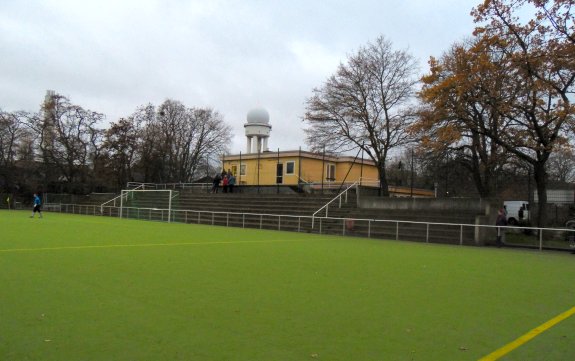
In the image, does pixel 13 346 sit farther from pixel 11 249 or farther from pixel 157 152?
pixel 157 152

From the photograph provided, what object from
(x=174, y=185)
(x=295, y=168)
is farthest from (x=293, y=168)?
(x=174, y=185)

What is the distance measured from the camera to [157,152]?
48.5 m

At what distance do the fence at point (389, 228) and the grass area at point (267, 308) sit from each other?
6.10 metres

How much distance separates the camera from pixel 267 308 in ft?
19.7

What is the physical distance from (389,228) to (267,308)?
50.8 feet

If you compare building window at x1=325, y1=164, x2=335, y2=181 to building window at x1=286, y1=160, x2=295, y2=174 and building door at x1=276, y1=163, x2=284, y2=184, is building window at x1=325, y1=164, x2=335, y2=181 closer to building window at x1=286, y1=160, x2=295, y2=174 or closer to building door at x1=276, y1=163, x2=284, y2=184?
building window at x1=286, y1=160, x2=295, y2=174

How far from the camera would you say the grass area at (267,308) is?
440 cm

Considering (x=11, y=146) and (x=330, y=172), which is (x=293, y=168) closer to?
(x=330, y=172)

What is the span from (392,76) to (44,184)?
120 feet

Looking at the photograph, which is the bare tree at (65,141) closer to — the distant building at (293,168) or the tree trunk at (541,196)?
the distant building at (293,168)

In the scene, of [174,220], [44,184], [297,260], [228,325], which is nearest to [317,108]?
[174,220]

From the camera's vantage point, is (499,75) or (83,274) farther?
(499,75)

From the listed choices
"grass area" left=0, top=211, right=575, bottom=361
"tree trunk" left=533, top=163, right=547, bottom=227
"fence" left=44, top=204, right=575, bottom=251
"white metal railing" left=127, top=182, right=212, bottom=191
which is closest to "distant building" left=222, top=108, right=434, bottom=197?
"white metal railing" left=127, top=182, right=212, bottom=191

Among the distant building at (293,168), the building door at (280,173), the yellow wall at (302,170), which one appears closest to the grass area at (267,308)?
the distant building at (293,168)
